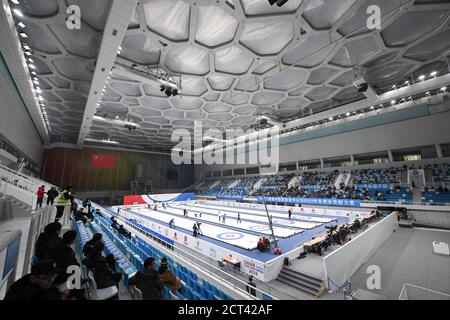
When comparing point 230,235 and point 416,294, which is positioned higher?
point 230,235

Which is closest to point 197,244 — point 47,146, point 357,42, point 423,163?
point 357,42

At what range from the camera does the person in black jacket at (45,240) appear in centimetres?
379

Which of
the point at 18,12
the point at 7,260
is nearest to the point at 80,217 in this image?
the point at 7,260

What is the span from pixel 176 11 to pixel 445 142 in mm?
27432

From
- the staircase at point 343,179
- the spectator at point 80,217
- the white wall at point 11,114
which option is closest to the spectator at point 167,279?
the spectator at point 80,217

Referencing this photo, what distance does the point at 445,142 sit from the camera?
1950 cm

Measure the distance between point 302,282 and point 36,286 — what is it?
365 inches

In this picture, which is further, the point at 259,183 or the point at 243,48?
the point at 259,183

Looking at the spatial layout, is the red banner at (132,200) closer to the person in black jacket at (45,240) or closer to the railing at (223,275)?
the railing at (223,275)

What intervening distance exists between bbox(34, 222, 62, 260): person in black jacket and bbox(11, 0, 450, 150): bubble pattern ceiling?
8959 millimetres

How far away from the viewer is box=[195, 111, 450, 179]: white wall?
1994 centimetres

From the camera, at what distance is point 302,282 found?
8.42 meters

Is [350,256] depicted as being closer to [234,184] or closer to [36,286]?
[36,286]

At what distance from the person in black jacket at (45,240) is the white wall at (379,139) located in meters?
30.1
